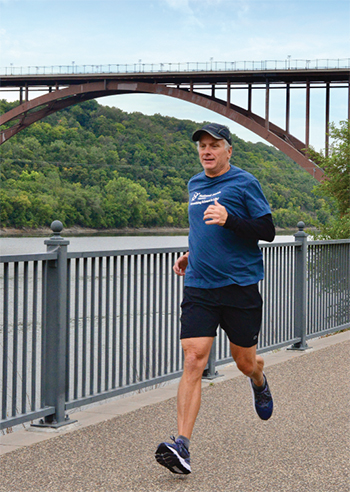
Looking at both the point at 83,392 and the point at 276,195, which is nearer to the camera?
the point at 83,392

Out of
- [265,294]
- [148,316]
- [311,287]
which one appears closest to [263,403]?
[148,316]

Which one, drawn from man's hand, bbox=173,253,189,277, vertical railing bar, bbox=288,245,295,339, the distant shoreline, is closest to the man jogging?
man's hand, bbox=173,253,189,277

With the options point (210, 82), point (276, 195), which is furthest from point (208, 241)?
point (276, 195)

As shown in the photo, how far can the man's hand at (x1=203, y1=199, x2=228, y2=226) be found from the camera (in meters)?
3.62

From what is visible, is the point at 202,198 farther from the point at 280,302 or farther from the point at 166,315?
the point at 280,302

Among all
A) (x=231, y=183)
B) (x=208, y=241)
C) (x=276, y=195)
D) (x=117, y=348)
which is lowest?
(x=117, y=348)

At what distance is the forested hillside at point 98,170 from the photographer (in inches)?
2154

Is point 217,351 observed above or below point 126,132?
below

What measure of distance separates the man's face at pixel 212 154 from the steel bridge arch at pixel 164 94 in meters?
25.7

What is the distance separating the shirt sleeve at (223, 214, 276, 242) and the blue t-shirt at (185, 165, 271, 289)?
0.17ft

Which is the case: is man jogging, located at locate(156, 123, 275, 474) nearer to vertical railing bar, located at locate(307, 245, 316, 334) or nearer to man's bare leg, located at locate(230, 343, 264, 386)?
man's bare leg, located at locate(230, 343, 264, 386)

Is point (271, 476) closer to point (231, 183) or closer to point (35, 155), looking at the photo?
point (231, 183)

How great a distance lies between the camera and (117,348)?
16.7ft

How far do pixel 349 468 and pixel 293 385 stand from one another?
218 cm
